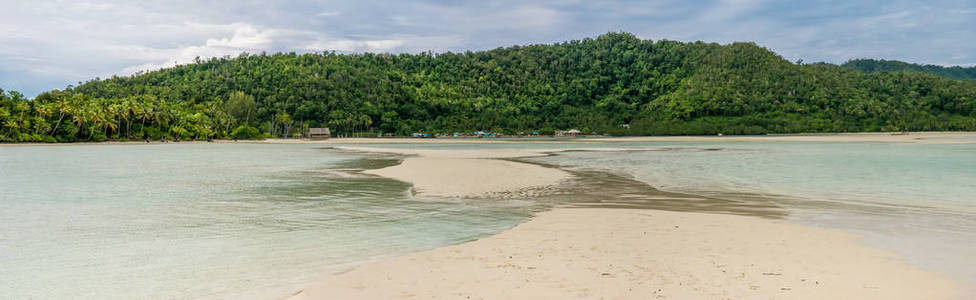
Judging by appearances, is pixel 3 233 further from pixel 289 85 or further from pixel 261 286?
pixel 289 85

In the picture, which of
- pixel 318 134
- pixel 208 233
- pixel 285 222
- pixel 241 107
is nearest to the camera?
pixel 208 233

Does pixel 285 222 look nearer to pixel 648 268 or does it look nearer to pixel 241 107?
pixel 648 268

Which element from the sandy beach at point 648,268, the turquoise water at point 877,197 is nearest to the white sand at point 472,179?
the turquoise water at point 877,197

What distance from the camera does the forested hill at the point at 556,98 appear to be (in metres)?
135

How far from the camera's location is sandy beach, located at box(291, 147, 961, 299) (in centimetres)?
677

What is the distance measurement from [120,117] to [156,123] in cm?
698

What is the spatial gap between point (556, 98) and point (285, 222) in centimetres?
17476

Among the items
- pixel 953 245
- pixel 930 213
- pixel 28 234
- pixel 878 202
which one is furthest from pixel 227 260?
pixel 878 202

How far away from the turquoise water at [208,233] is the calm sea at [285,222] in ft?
0.12

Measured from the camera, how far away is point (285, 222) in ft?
43.9

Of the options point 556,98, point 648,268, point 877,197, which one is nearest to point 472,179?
point 877,197

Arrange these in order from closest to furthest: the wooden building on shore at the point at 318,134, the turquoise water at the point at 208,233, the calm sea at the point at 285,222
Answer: the turquoise water at the point at 208,233 → the calm sea at the point at 285,222 → the wooden building on shore at the point at 318,134

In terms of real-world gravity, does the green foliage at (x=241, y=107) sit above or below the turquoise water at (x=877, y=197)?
above

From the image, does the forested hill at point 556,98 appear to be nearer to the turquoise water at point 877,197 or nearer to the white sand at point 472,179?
the white sand at point 472,179
